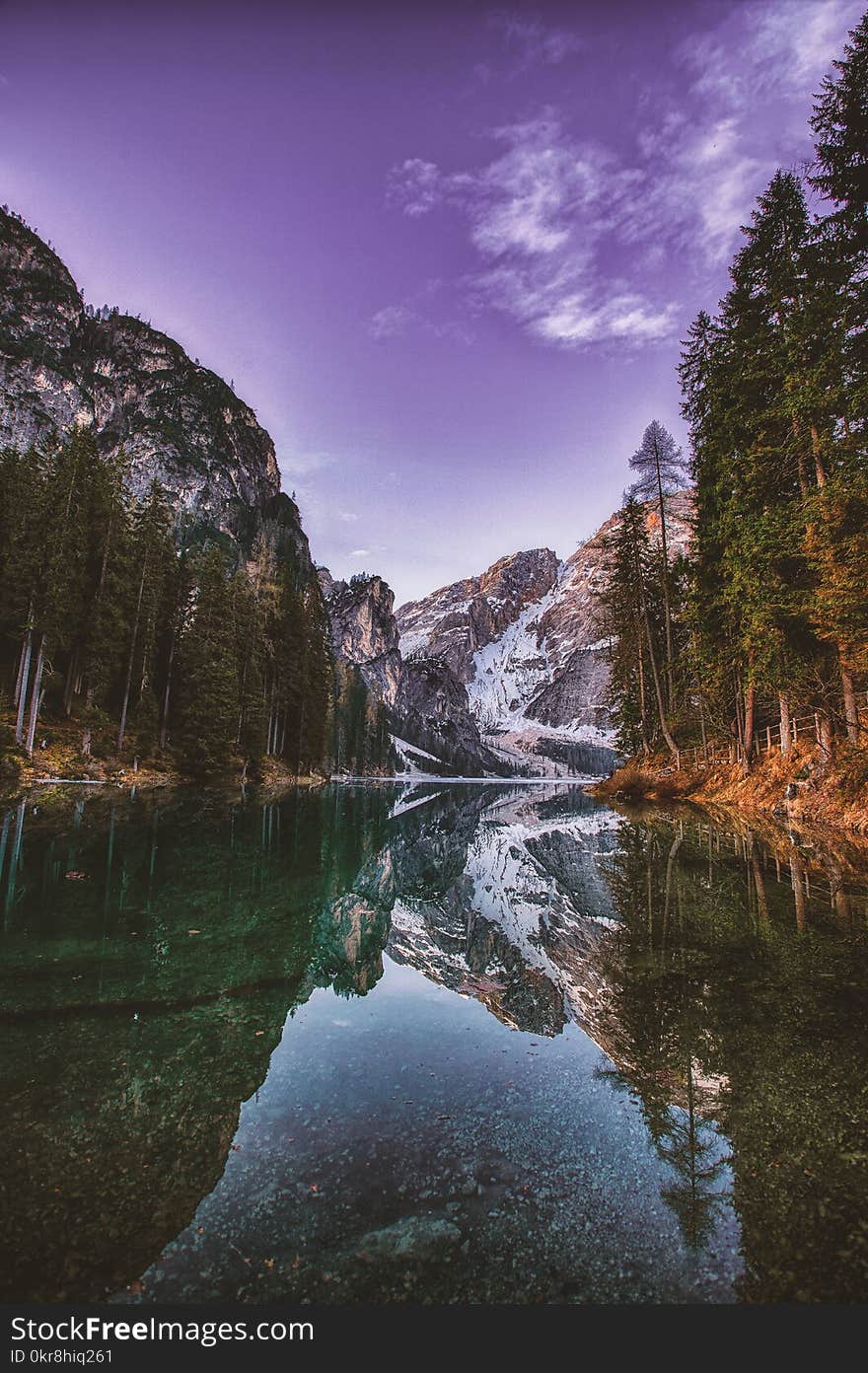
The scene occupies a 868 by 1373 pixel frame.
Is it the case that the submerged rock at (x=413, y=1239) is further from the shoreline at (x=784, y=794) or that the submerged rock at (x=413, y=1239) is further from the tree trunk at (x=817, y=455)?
the tree trunk at (x=817, y=455)

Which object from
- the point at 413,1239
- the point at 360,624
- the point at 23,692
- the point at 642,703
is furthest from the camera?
the point at 360,624

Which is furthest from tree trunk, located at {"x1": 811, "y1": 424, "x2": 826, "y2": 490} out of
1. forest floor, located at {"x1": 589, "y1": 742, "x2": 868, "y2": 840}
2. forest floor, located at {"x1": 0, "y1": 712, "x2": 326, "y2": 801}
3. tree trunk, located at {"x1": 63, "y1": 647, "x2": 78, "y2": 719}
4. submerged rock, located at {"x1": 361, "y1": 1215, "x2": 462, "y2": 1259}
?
tree trunk, located at {"x1": 63, "y1": 647, "x2": 78, "y2": 719}

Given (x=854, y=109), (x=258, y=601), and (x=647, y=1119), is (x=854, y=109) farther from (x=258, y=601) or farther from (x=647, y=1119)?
(x=258, y=601)

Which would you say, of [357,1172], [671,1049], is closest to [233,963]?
[357,1172]

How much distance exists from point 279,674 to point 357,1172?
1955 inches

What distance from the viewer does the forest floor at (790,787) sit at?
1511cm

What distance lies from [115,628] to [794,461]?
113ft

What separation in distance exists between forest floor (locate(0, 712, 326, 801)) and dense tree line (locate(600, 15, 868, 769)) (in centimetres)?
2705

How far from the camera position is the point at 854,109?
15.9 m

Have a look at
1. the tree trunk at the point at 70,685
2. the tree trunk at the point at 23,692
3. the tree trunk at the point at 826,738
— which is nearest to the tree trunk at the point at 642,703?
the tree trunk at the point at 826,738

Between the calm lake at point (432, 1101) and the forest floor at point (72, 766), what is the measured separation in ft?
64.0

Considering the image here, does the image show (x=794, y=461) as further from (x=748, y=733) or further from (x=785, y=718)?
(x=748, y=733)

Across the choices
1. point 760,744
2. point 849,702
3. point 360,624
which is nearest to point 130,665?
point 849,702

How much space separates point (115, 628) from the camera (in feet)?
111
